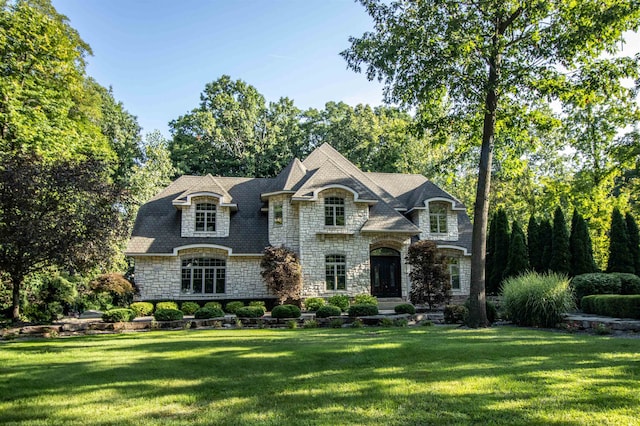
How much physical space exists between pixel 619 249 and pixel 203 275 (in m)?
19.6

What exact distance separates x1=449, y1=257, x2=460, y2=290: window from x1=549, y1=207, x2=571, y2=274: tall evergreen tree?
4.66 m

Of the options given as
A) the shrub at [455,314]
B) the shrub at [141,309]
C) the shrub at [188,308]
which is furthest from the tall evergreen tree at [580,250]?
the shrub at [141,309]

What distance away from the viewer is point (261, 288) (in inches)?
885

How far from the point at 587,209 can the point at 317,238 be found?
37.9ft

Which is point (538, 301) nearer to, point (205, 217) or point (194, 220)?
point (205, 217)

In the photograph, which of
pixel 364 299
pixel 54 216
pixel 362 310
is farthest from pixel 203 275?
pixel 362 310

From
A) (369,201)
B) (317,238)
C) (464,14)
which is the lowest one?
(317,238)

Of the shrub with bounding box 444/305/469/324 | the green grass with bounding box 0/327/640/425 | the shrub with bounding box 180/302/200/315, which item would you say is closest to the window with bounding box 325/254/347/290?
the shrub with bounding box 180/302/200/315

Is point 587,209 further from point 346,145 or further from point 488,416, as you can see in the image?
point 346,145

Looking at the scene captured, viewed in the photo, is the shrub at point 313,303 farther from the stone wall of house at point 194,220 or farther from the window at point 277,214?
the stone wall of house at point 194,220

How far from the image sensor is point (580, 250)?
21469 mm

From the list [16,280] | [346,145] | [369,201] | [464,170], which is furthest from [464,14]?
[464,170]

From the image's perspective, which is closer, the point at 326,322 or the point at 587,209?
the point at 326,322

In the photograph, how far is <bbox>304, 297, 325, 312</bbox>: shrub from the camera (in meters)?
19.9
